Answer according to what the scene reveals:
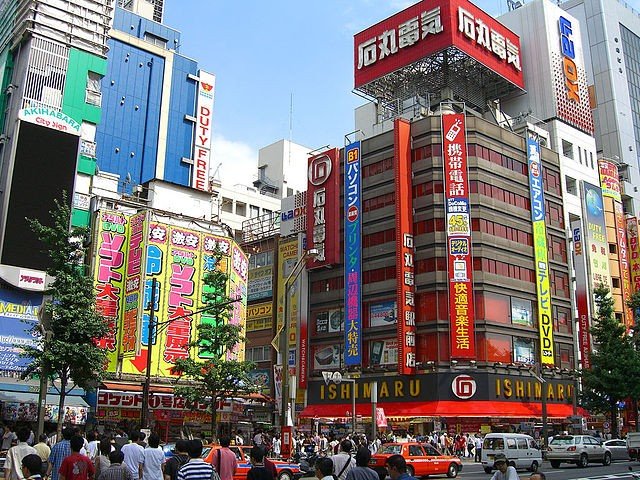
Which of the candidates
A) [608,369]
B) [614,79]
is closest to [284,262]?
[608,369]

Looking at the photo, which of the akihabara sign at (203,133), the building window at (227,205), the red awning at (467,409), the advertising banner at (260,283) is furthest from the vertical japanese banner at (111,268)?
the building window at (227,205)

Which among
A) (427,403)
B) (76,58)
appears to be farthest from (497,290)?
(76,58)

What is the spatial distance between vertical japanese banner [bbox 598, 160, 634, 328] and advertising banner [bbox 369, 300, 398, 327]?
2557 cm

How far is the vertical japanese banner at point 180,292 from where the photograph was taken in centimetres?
4566

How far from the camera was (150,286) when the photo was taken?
45.3 meters

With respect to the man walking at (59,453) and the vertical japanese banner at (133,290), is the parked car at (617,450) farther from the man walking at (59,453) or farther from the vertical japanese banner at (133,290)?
the man walking at (59,453)

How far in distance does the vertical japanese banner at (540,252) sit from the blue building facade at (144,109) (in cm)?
3493

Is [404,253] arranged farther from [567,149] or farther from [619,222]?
[619,222]

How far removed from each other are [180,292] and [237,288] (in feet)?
18.4

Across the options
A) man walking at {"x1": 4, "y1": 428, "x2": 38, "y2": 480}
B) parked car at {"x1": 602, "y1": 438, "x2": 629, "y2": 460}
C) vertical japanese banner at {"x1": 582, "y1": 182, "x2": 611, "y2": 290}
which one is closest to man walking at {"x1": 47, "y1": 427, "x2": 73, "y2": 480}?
man walking at {"x1": 4, "y1": 428, "x2": 38, "y2": 480}

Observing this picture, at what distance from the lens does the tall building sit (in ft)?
283

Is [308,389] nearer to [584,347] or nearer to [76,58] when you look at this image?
[584,347]

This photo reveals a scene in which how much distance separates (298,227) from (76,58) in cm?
2509

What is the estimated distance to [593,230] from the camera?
65.9 meters
